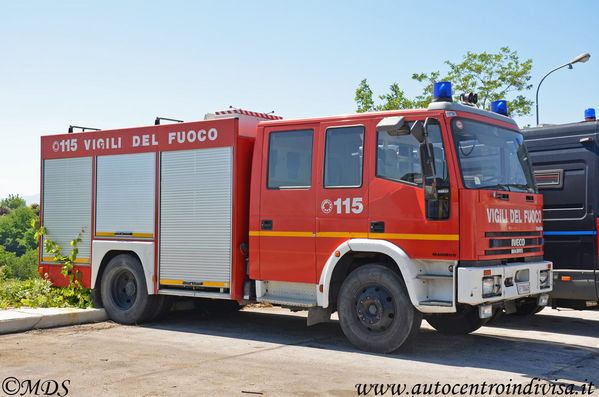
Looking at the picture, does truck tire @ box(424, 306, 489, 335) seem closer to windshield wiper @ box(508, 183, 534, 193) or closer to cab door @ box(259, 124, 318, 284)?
windshield wiper @ box(508, 183, 534, 193)

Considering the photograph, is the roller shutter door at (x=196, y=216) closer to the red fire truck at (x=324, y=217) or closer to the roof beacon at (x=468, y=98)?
the red fire truck at (x=324, y=217)

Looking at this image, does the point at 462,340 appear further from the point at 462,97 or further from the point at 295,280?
the point at 462,97

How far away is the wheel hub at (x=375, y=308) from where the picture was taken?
7.77 metres

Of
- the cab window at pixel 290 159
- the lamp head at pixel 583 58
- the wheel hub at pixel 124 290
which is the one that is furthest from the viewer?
the lamp head at pixel 583 58

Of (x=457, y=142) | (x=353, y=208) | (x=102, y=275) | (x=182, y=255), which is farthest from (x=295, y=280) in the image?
(x=102, y=275)

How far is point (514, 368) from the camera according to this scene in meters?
7.14

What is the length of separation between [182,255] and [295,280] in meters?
1.99

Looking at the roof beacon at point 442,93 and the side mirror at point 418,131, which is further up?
the roof beacon at point 442,93

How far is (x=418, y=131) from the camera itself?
7336 millimetres

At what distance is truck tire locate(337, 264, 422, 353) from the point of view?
7.62 m

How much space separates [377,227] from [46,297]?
19.6 ft

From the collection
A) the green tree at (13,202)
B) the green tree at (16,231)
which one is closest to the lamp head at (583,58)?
the green tree at (16,231)

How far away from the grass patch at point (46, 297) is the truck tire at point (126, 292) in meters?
0.58

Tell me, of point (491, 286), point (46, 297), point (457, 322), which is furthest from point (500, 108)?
point (46, 297)
